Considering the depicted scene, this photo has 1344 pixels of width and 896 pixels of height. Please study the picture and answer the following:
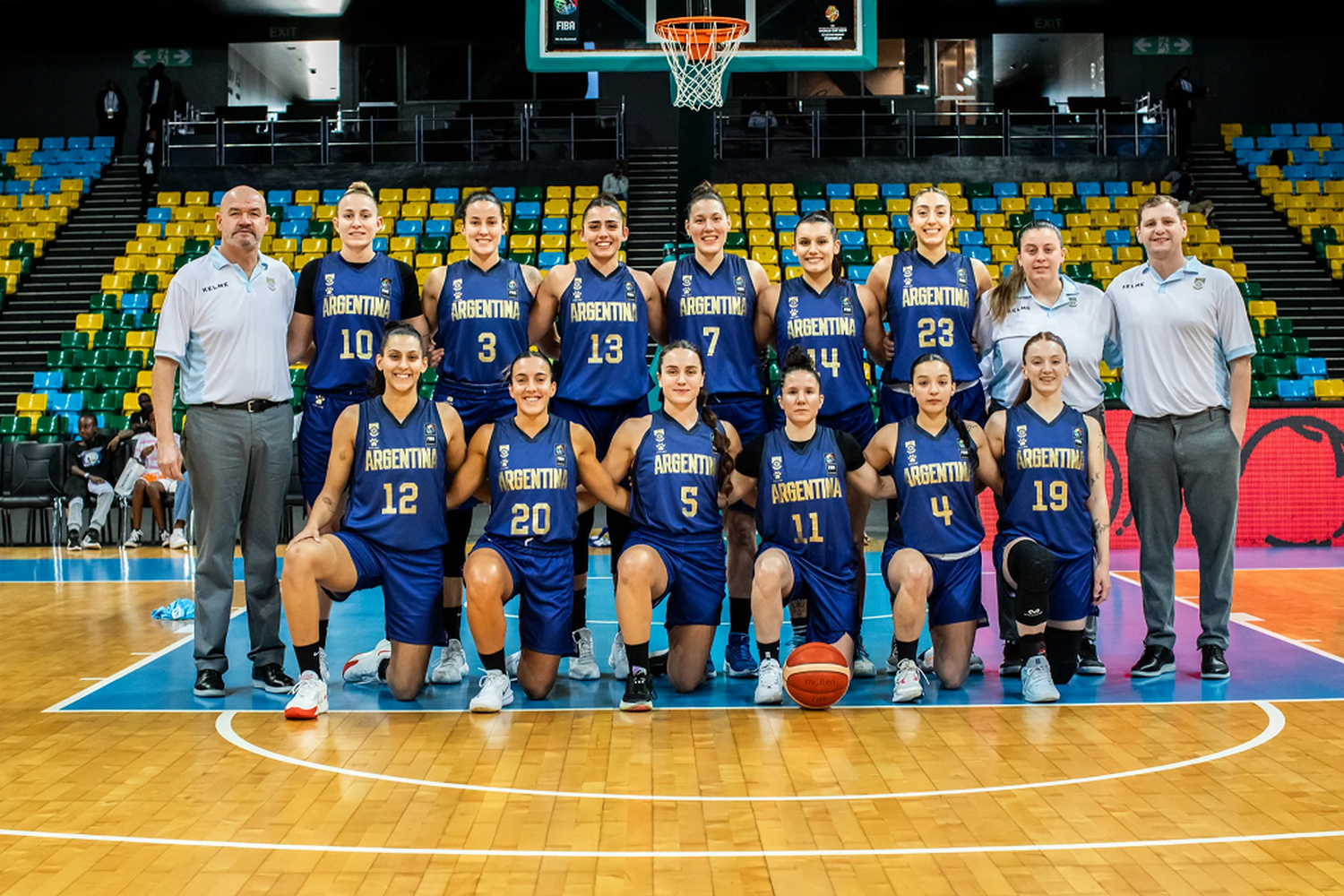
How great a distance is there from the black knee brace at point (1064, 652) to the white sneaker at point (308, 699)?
283 centimetres

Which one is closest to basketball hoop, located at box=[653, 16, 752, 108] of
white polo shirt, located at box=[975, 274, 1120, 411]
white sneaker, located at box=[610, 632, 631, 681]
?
white polo shirt, located at box=[975, 274, 1120, 411]

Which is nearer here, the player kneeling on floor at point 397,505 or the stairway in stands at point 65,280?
the player kneeling on floor at point 397,505

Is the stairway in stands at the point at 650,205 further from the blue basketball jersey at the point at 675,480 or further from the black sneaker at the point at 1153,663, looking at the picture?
the black sneaker at the point at 1153,663

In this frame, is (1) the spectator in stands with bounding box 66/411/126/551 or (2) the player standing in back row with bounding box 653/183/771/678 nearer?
(2) the player standing in back row with bounding box 653/183/771/678

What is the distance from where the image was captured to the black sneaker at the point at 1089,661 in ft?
17.5

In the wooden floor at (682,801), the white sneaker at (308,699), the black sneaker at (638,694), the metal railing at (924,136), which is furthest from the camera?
the metal railing at (924,136)

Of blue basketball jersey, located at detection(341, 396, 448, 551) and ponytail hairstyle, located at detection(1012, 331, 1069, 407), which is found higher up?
ponytail hairstyle, located at detection(1012, 331, 1069, 407)

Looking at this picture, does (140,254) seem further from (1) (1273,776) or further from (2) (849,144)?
(1) (1273,776)

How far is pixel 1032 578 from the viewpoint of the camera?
15.7ft

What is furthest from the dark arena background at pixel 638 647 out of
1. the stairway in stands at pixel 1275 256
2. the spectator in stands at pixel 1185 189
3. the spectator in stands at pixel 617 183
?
the spectator in stands at pixel 1185 189

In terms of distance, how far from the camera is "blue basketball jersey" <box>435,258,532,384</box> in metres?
5.37

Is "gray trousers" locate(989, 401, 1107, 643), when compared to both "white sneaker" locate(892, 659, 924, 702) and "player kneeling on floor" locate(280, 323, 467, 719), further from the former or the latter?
"player kneeling on floor" locate(280, 323, 467, 719)

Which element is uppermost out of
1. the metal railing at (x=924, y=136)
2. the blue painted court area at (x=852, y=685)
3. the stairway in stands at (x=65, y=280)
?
the metal railing at (x=924, y=136)

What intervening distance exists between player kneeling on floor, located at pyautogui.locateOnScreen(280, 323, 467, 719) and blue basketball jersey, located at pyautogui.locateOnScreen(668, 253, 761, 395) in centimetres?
115
